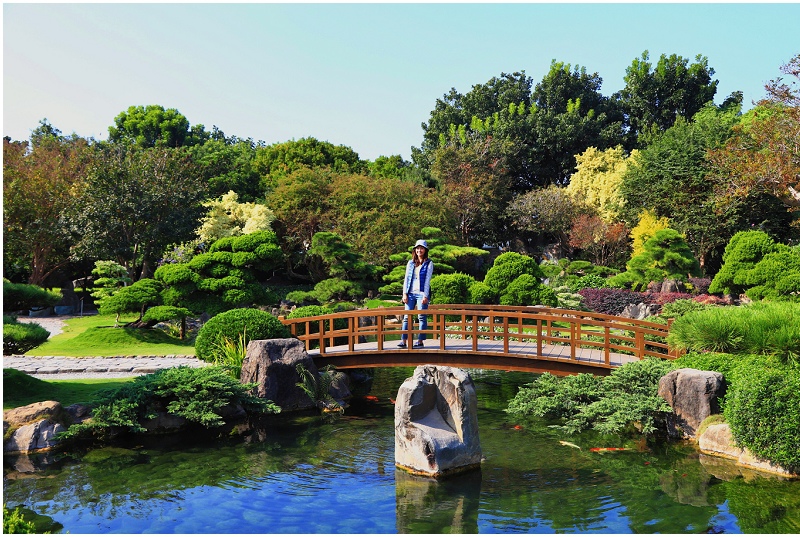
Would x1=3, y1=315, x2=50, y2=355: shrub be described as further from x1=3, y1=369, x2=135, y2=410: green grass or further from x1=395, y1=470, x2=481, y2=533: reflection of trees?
x1=395, y1=470, x2=481, y2=533: reflection of trees

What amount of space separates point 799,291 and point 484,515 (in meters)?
12.7

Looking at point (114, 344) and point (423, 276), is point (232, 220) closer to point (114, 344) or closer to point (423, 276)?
point (114, 344)

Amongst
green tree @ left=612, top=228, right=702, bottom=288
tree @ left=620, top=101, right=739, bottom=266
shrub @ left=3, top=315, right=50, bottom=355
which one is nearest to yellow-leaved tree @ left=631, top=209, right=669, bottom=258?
tree @ left=620, top=101, right=739, bottom=266

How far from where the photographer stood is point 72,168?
25.3 meters

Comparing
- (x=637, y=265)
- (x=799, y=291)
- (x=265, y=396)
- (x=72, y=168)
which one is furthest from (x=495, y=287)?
(x=72, y=168)

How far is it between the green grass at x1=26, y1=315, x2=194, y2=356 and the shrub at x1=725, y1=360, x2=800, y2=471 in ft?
34.8

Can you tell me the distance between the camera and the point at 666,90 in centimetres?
3525

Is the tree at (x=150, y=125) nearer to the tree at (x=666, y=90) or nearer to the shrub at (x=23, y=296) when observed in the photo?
the tree at (x=666, y=90)

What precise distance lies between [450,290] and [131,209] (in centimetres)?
954

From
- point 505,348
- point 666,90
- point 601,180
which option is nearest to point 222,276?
point 505,348

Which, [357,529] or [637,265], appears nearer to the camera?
[357,529]

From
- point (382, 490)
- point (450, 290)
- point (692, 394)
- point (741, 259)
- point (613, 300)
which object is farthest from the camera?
point (613, 300)

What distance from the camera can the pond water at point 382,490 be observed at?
6750mm

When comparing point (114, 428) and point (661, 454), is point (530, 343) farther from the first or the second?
point (114, 428)
